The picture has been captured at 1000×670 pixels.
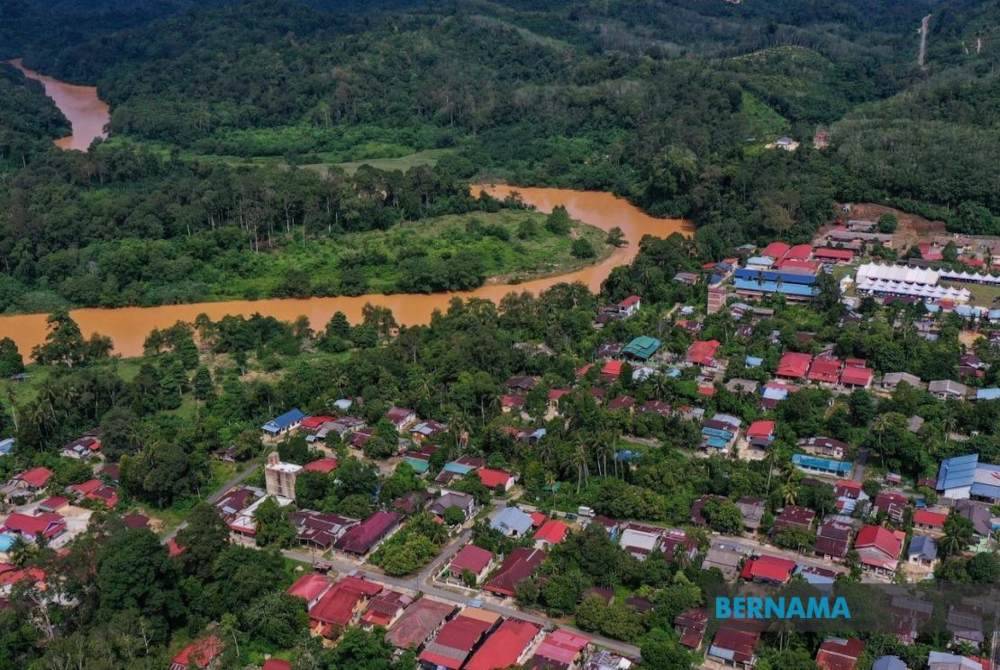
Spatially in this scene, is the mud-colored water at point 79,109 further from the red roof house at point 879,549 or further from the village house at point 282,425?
the red roof house at point 879,549

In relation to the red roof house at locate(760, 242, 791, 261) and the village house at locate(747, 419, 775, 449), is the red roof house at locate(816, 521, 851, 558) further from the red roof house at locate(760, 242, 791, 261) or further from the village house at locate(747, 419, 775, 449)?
the red roof house at locate(760, 242, 791, 261)

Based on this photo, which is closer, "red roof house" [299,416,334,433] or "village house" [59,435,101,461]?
"village house" [59,435,101,461]

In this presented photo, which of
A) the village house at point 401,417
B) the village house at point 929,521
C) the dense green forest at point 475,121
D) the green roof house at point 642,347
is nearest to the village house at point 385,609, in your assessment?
the village house at point 401,417

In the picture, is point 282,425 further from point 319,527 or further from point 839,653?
point 839,653

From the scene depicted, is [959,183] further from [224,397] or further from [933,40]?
[933,40]

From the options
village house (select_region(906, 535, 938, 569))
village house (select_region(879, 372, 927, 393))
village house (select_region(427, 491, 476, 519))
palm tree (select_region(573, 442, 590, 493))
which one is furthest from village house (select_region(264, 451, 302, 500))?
village house (select_region(879, 372, 927, 393))
